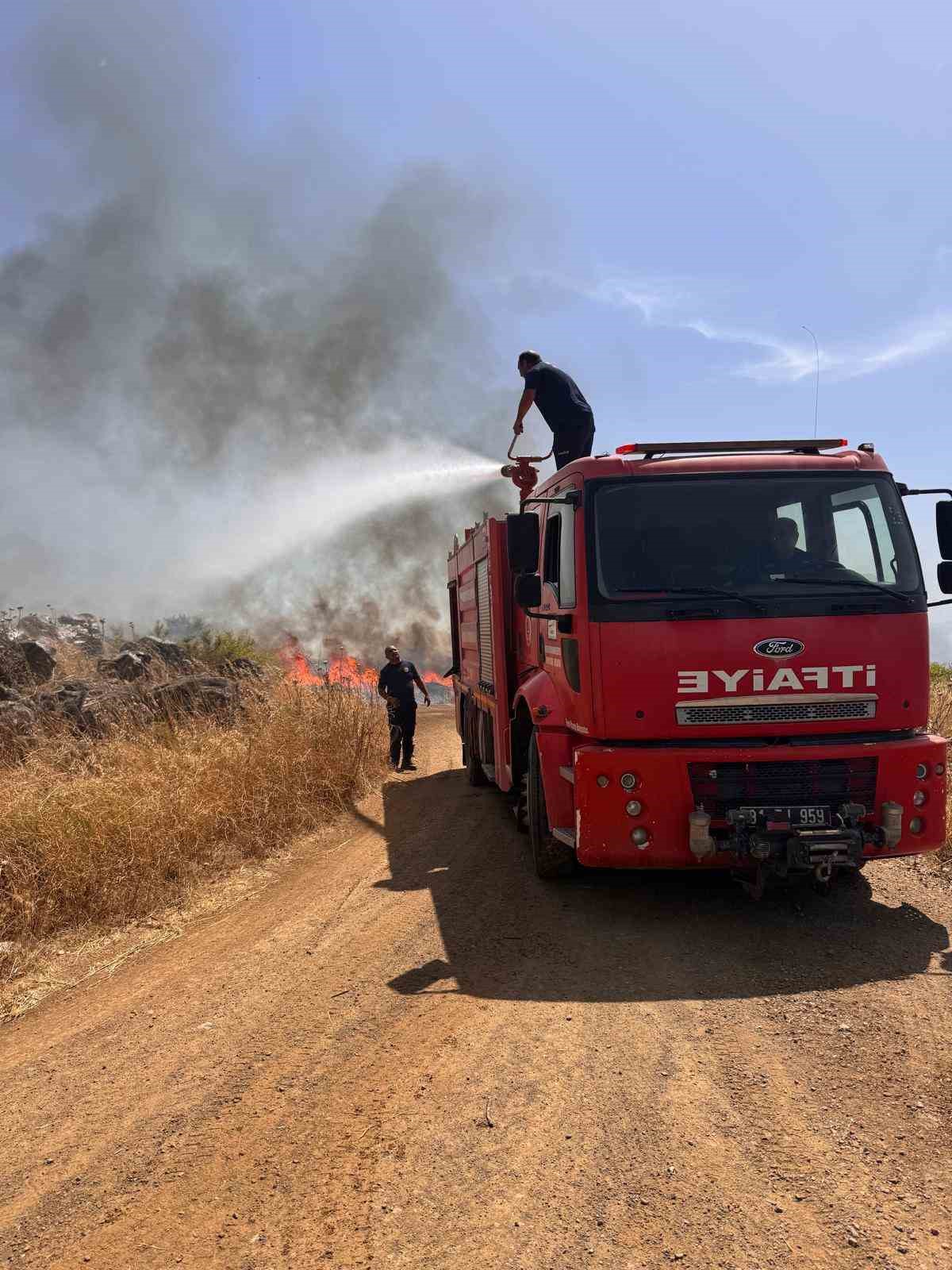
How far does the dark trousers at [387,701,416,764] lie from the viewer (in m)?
12.5

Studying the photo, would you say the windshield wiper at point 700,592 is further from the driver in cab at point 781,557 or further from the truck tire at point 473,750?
the truck tire at point 473,750

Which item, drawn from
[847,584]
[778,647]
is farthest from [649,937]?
[847,584]

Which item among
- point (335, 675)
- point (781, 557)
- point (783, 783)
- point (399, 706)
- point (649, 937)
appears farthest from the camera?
point (399, 706)

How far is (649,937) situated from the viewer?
5.17 m

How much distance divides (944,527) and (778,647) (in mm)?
1559

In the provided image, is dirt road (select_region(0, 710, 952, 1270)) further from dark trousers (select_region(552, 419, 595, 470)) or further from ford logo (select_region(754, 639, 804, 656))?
dark trousers (select_region(552, 419, 595, 470))

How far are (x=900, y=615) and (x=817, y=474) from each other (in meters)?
0.98

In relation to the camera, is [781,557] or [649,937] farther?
[781,557]

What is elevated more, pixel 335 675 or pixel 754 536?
pixel 754 536

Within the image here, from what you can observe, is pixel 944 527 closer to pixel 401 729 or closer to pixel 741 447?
pixel 741 447

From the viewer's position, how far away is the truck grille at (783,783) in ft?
16.5

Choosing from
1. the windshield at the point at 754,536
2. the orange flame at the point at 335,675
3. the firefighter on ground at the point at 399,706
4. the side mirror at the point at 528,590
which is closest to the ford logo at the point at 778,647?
the windshield at the point at 754,536

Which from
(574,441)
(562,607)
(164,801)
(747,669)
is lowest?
(164,801)

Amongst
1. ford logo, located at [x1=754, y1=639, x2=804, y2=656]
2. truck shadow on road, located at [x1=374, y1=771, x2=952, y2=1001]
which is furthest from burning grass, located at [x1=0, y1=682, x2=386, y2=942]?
ford logo, located at [x1=754, y1=639, x2=804, y2=656]
